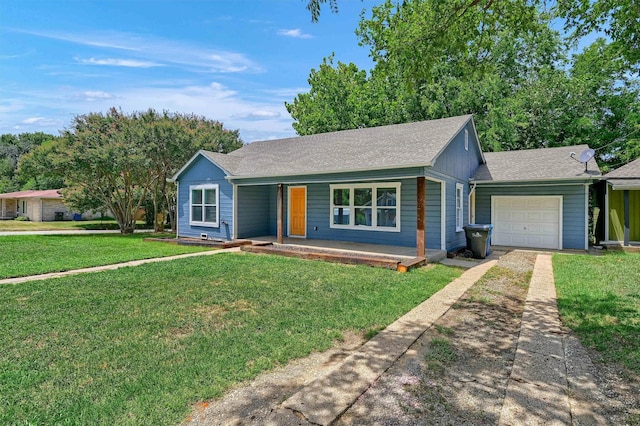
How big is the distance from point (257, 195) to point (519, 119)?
1640cm

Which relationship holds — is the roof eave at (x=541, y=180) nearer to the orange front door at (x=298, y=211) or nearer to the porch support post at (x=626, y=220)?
the porch support post at (x=626, y=220)

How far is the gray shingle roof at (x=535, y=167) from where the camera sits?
11.8 m

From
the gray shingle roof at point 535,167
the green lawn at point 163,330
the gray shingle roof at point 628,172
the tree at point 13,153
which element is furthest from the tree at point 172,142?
the tree at point 13,153

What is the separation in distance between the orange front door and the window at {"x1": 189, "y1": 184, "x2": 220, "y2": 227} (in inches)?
114

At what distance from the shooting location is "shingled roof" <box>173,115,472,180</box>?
9.73 metres

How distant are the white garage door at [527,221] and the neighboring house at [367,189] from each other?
0.30 feet

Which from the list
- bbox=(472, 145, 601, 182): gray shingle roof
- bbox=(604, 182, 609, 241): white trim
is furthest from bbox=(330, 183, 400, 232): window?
bbox=(604, 182, 609, 241): white trim

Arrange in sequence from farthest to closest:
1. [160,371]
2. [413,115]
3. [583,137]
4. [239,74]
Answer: [413,115], [583,137], [239,74], [160,371]

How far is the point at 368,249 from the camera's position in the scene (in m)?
10.3

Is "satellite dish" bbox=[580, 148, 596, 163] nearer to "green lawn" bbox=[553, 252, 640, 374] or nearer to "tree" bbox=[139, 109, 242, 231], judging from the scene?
"green lawn" bbox=[553, 252, 640, 374]

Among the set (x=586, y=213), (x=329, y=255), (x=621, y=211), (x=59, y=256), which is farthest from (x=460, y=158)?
(x=59, y=256)

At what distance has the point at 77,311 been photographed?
486 cm

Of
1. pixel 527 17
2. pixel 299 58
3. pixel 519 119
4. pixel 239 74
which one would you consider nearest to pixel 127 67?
pixel 239 74

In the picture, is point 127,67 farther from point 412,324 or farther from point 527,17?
point 412,324
